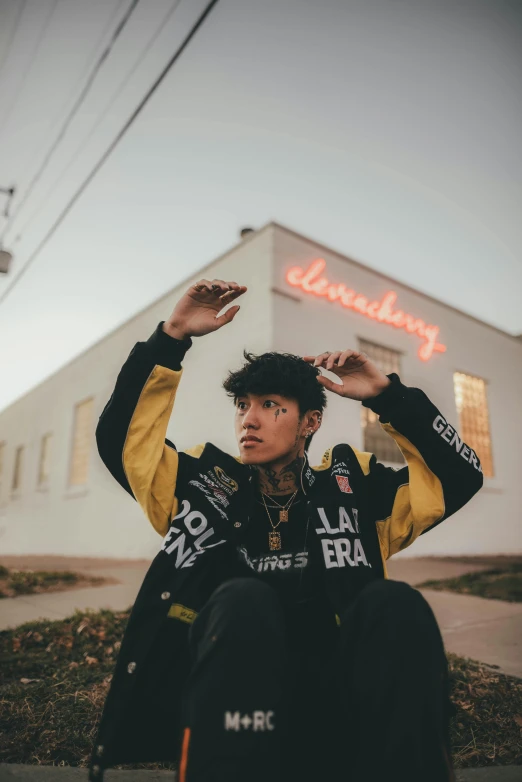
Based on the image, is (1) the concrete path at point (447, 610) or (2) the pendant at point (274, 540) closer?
(2) the pendant at point (274, 540)

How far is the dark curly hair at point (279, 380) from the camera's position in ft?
6.60

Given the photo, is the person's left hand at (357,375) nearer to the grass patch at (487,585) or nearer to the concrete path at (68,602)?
the concrete path at (68,602)

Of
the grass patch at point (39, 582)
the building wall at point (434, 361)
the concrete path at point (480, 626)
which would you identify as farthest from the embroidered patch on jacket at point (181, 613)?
the building wall at point (434, 361)

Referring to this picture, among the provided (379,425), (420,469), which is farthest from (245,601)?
(379,425)

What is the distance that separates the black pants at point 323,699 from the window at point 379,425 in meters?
7.55

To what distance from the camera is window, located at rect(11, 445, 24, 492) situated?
18344 mm

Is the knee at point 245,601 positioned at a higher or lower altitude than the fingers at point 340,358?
lower

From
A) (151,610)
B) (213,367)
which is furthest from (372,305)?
(151,610)

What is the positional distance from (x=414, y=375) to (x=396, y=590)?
957 centimetres

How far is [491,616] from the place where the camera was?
196 inches

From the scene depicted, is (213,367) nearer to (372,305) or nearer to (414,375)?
(372,305)

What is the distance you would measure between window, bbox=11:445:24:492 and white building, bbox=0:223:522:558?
304 cm

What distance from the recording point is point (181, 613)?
1.45m

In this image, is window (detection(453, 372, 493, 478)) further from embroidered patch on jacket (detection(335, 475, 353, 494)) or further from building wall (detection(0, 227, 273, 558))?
embroidered patch on jacket (detection(335, 475, 353, 494))
